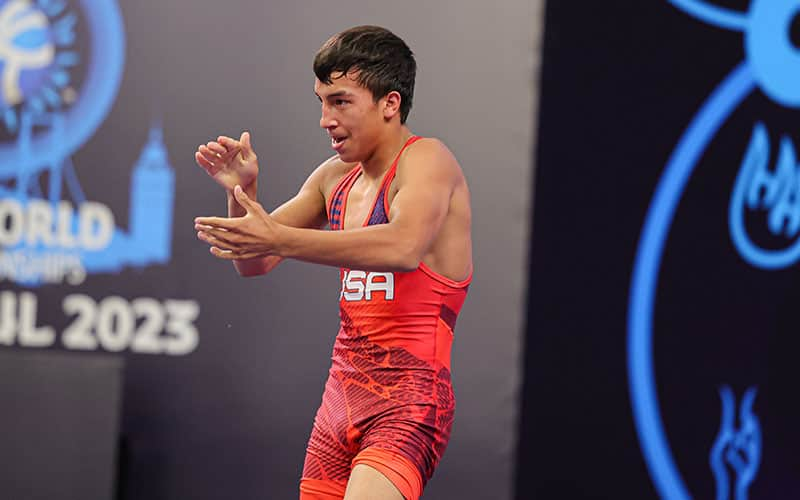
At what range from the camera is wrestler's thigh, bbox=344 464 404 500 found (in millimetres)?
2680

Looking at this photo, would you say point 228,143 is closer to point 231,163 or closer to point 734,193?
point 231,163

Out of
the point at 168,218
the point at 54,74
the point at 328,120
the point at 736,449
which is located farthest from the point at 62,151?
the point at 736,449

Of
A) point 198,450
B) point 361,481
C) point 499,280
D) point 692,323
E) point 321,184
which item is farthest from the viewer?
point 692,323

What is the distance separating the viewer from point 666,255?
5188mm

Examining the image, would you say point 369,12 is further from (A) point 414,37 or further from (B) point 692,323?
(B) point 692,323

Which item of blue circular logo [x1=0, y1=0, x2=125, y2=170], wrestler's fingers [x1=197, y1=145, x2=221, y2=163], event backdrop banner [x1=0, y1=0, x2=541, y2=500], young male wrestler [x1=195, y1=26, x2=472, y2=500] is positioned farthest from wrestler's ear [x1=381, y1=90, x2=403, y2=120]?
blue circular logo [x1=0, y1=0, x2=125, y2=170]

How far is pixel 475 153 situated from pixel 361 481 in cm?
215

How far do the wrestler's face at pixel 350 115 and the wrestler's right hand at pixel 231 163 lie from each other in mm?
241

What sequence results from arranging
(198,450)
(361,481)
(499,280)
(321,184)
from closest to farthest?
(361,481) → (321,184) → (499,280) → (198,450)

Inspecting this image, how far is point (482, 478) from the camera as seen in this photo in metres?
4.53

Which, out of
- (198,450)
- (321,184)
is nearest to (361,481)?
(321,184)

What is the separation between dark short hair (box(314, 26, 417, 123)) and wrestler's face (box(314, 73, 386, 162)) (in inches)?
0.8

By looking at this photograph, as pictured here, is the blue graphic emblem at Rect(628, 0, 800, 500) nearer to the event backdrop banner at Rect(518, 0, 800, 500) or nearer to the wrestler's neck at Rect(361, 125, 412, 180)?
the event backdrop banner at Rect(518, 0, 800, 500)

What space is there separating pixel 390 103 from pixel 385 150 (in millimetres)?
137
